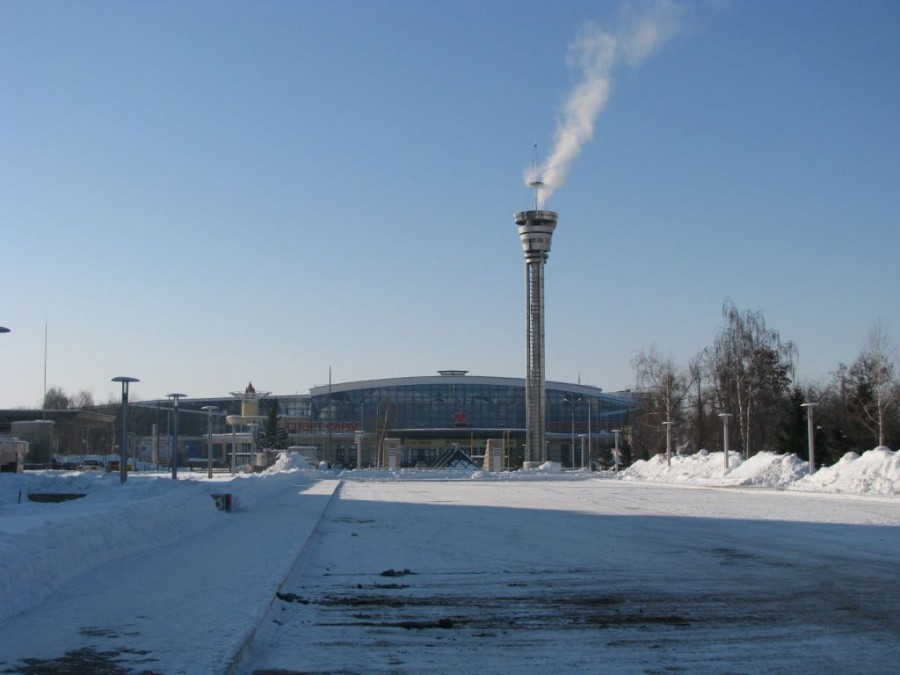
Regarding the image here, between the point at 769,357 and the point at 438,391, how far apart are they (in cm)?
6764

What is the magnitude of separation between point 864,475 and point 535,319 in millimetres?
65091

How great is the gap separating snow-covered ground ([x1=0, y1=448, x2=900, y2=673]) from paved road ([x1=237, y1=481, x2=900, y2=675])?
37 mm

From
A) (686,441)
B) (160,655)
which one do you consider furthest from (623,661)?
(686,441)

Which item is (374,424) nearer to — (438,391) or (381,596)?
(438,391)

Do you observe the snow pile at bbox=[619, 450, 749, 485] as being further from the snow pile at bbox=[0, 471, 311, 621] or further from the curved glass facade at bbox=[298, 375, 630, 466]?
the curved glass facade at bbox=[298, 375, 630, 466]

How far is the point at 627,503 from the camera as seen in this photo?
108ft

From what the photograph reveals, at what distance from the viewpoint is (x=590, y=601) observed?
10.7 metres

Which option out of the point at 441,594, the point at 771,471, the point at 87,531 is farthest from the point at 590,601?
the point at 771,471

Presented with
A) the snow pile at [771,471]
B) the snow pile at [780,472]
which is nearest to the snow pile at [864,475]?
the snow pile at [780,472]

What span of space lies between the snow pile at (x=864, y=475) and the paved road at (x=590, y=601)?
51.9 feet

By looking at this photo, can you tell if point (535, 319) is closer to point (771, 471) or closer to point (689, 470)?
point (689, 470)

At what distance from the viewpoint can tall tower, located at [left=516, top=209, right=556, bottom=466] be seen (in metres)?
101

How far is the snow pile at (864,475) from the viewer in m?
35.8

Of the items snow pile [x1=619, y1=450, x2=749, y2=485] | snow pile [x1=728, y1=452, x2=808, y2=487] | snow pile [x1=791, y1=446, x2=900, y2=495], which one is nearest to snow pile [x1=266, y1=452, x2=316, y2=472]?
snow pile [x1=619, y1=450, x2=749, y2=485]
